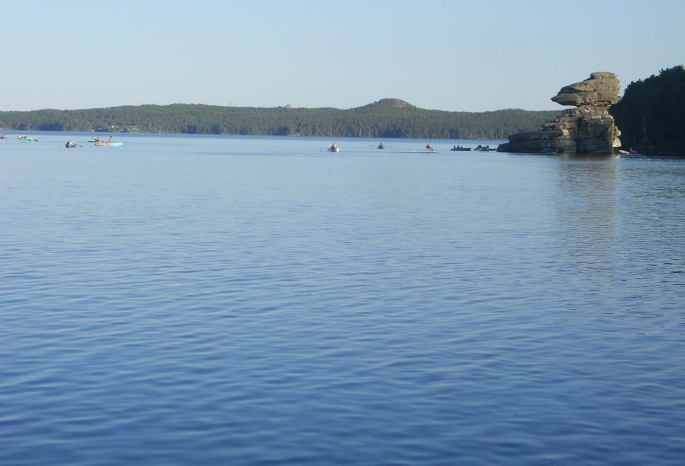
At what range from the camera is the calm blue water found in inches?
455

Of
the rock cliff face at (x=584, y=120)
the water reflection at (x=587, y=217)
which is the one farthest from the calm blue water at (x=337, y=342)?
the rock cliff face at (x=584, y=120)

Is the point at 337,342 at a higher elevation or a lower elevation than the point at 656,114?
lower

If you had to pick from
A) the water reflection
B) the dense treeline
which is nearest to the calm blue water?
the water reflection

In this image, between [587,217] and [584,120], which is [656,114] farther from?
[587,217]

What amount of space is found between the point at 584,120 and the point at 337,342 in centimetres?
13288

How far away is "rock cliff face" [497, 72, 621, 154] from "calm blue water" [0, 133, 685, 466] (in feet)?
350

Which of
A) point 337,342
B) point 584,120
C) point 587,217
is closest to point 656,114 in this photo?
point 584,120

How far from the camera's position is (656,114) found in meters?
138

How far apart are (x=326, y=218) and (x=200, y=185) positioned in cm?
2444

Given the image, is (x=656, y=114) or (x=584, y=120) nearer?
(x=656, y=114)

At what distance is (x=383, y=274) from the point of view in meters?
24.8

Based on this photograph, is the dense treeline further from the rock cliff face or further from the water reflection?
the water reflection

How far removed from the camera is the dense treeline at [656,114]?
133000mm

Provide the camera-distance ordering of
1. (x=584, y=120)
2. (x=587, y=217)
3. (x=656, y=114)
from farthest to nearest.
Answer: (x=584, y=120) < (x=656, y=114) < (x=587, y=217)
